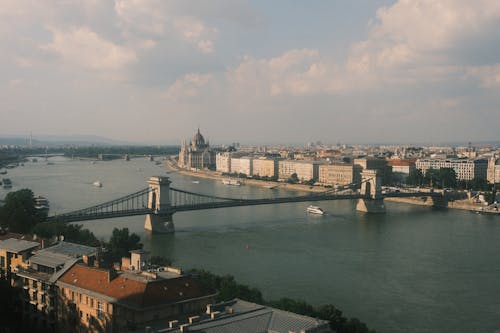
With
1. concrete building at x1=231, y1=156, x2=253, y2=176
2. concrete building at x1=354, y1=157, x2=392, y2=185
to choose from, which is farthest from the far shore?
concrete building at x1=354, y1=157, x2=392, y2=185

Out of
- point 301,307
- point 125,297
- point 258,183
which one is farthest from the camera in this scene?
point 258,183

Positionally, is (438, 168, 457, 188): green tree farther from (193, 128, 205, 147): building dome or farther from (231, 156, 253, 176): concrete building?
(193, 128, 205, 147): building dome

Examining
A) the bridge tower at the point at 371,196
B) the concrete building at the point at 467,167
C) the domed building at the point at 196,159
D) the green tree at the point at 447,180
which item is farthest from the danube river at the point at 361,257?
the domed building at the point at 196,159

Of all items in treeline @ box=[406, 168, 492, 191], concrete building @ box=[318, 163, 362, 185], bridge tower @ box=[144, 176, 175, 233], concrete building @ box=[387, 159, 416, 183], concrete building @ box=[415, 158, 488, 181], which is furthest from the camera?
concrete building @ box=[387, 159, 416, 183]

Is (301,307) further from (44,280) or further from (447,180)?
(447,180)

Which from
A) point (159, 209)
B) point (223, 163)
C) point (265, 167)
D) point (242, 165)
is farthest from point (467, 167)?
point (159, 209)

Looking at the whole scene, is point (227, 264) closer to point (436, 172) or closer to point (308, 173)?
point (436, 172)
